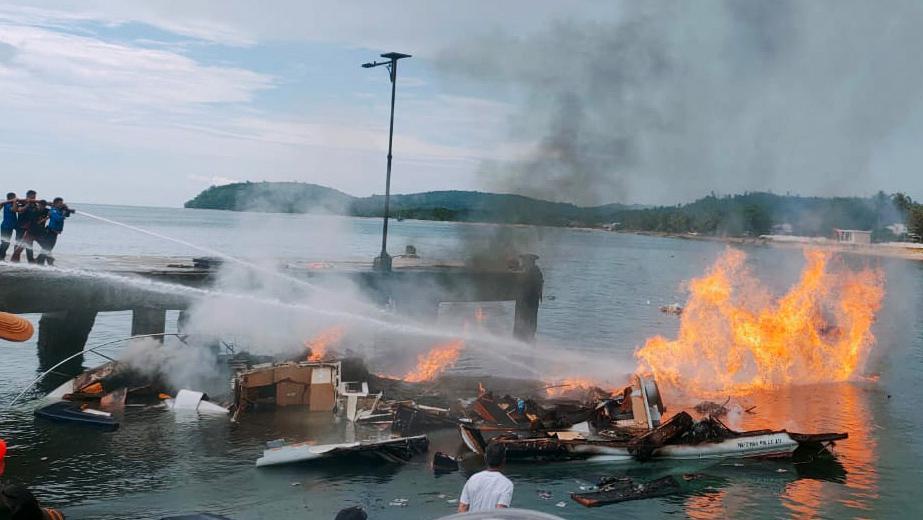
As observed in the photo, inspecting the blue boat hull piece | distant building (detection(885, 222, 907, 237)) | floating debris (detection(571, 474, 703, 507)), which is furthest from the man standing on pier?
distant building (detection(885, 222, 907, 237))

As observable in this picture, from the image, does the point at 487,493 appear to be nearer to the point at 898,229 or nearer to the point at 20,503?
the point at 20,503

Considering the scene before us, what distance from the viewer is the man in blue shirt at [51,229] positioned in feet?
105

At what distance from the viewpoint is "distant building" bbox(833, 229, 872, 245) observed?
338 ft

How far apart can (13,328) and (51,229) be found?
2276 centimetres

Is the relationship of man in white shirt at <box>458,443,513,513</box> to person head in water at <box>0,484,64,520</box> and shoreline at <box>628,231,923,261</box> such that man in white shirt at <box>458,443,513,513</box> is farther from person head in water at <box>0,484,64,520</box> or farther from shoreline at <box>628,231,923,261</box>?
shoreline at <box>628,231,923,261</box>

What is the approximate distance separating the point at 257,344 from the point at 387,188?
1012cm

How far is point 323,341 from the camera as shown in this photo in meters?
34.8

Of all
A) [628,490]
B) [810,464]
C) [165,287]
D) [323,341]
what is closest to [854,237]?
[810,464]

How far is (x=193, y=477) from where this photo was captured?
2153 cm

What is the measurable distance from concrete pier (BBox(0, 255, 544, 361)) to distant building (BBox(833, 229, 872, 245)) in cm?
7233

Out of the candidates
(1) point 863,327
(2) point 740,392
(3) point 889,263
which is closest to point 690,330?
(2) point 740,392

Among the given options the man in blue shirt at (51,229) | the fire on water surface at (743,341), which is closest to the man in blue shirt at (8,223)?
the man in blue shirt at (51,229)

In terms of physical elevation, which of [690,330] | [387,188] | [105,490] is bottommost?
[105,490]

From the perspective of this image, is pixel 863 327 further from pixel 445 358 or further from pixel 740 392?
pixel 445 358
